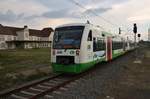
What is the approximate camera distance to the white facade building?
8331 cm

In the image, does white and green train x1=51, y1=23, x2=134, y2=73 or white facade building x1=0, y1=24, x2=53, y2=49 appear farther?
white facade building x1=0, y1=24, x2=53, y2=49

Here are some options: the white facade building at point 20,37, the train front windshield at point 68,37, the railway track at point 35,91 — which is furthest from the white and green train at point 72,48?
the white facade building at point 20,37

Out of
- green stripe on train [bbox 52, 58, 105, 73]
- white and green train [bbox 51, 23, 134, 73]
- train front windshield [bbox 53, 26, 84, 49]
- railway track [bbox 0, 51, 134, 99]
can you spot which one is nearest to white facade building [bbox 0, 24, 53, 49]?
train front windshield [bbox 53, 26, 84, 49]

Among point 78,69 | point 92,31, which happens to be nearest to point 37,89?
point 78,69

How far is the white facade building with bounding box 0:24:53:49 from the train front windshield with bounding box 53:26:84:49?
70.5 meters

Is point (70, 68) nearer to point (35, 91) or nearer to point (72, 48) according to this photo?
point (72, 48)

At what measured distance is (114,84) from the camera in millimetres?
11375

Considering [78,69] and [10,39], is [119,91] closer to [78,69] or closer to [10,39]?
[78,69]

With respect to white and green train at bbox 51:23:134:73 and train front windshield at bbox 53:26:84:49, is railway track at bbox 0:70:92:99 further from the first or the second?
train front windshield at bbox 53:26:84:49

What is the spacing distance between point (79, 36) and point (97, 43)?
324 centimetres

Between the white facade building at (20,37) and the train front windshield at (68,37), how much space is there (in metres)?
70.5

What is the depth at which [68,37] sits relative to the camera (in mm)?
13523

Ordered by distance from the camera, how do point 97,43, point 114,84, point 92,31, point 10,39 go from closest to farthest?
1. point 114,84
2. point 92,31
3. point 97,43
4. point 10,39

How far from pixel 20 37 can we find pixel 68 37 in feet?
268
